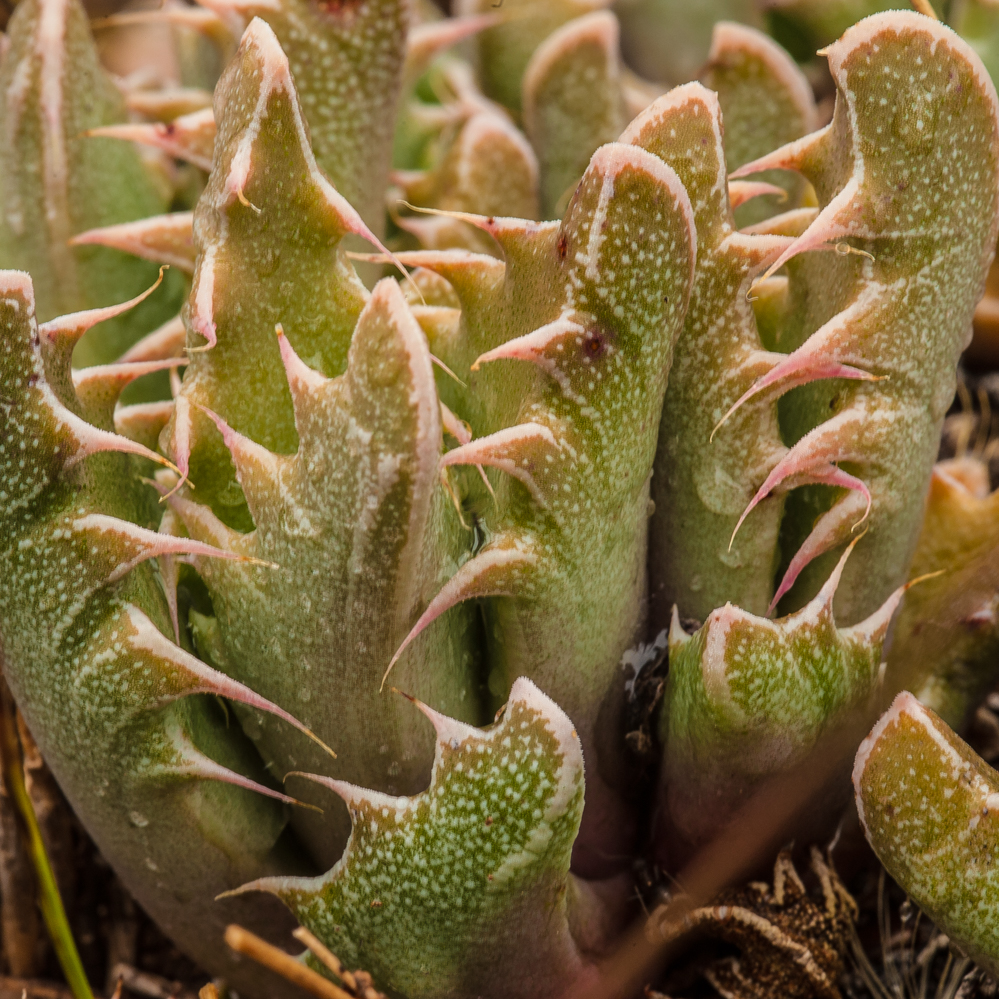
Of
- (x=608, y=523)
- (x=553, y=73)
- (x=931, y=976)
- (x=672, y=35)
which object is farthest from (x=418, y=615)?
(x=672, y=35)

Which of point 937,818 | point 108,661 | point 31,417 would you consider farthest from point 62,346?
point 937,818

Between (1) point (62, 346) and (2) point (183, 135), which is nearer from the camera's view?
(1) point (62, 346)

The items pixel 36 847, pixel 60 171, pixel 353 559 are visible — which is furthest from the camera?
pixel 60 171

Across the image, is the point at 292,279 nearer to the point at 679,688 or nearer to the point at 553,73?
the point at 679,688

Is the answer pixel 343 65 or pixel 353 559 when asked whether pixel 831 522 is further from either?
pixel 343 65

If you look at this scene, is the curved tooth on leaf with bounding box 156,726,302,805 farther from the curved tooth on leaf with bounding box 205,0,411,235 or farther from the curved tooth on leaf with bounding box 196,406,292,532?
the curved tooth on leaf with bounding box 205,0,411,235

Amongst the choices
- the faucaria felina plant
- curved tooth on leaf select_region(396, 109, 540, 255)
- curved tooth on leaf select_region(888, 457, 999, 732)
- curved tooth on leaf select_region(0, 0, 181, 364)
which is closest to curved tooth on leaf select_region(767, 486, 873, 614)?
the faucaria felina plant

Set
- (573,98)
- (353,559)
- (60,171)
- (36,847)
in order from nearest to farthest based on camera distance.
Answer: (353,559), (36,847), (60,171), (573,98)
